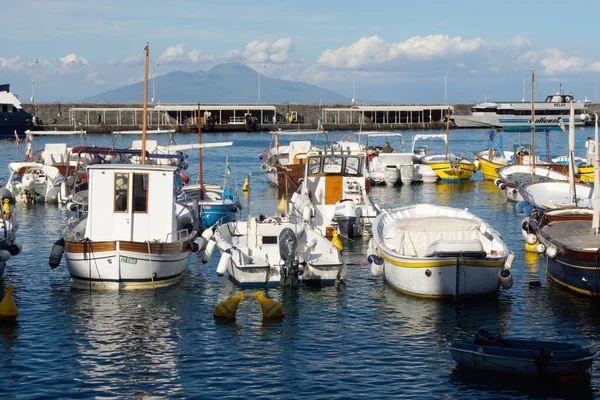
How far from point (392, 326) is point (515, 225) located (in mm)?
19972

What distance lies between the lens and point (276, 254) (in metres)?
29.5

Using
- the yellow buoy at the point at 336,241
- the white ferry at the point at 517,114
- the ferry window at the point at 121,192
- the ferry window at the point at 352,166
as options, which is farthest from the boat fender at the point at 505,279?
the white ferry at the point at 517,114

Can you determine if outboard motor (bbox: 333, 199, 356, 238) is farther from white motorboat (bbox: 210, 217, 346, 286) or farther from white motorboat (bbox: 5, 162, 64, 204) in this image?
white motorboat (bbox: 5, 162, 64, 204)

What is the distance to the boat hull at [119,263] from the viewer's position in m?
27.0

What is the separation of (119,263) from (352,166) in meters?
20.1

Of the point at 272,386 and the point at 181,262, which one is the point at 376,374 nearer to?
the point at 272,386

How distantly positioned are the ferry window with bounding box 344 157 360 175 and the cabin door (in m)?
16.7

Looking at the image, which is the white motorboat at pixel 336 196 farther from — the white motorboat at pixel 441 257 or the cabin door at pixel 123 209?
the cabin door at pixel 123 209

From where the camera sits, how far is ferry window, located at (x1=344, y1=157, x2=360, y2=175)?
43.5 meters

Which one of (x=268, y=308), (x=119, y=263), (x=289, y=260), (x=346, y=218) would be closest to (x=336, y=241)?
(x=346, y=218)

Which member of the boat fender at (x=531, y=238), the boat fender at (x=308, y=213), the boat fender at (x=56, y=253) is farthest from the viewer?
the boat fender at (x=308, y=213)

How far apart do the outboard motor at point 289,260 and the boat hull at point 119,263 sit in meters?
3.50

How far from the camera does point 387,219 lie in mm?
32688

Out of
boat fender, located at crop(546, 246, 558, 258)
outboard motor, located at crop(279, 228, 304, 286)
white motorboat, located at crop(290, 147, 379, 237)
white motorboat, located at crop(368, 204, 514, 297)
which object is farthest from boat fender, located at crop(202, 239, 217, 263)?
boat fender, located at crop(546, 246, 558, 258)
